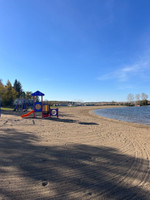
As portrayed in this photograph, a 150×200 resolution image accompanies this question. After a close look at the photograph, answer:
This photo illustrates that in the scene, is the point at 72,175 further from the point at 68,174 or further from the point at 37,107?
the point at 37,107

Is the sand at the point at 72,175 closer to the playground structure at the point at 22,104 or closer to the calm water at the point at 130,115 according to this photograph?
the calm water at the point at 130,115

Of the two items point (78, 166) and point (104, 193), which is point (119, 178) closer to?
point (104, 193)

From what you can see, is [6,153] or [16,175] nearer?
[16,175]

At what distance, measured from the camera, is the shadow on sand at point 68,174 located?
91.8 inches

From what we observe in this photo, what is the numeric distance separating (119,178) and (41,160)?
2.24 meters

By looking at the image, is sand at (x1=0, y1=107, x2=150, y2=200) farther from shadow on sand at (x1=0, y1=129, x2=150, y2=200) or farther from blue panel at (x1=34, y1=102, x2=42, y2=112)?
blue panel at (x1=34, y1=102, x2=42, y2=112)

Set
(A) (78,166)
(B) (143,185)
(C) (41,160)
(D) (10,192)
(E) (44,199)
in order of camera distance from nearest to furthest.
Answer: (E) (44,199)
(D) (10,192)
(B) (143,185)
(A) (78,166)
(C) (41,160)

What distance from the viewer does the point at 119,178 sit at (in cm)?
291

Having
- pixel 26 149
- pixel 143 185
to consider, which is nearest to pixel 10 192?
pixel 26 149

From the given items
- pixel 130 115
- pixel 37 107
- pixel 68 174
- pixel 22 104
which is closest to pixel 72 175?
pixel 68 174

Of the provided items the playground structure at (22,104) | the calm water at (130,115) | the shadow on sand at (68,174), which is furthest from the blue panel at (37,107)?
the calm water at (130,115)

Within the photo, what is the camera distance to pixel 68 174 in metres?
2.97

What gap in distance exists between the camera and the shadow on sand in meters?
2.33

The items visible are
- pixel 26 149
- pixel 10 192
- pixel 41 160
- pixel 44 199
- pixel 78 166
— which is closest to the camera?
pixel 44 199
